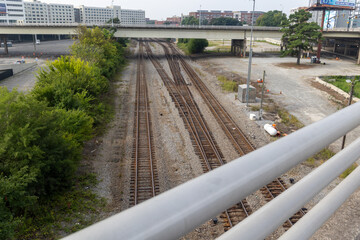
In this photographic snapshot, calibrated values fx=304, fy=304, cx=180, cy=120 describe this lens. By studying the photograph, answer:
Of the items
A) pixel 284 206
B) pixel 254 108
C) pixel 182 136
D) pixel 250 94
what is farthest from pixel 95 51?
pixel 284 206

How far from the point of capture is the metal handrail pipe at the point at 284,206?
910mm

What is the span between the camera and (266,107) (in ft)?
81.7

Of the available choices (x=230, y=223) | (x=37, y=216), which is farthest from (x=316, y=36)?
(x=37, y=216)

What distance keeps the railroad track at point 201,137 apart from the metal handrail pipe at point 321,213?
376 inches

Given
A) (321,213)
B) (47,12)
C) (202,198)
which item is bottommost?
(321,213)

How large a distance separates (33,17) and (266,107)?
166513 mm

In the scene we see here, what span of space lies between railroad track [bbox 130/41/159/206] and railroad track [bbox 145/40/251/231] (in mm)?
2553

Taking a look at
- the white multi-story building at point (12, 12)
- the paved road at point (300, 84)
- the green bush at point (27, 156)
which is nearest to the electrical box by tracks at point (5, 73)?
the green bush at point (27, 156)

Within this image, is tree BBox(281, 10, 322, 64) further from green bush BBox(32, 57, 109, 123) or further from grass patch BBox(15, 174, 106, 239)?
grass patch BBox(15, 174, 106, 239)

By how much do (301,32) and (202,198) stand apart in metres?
50.3

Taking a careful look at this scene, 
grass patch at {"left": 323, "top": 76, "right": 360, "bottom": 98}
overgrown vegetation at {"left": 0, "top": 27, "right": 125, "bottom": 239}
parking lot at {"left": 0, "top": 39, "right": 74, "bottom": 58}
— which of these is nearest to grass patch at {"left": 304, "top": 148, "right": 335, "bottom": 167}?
overgrown vegetation at {"left": 0, "top": 27, "right": 125, "bottom": 239}

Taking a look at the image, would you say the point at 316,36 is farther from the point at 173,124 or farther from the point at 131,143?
the point at 131,143

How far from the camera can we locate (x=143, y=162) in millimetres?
15688

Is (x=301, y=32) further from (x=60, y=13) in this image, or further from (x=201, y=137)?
(x=60, y=13)
